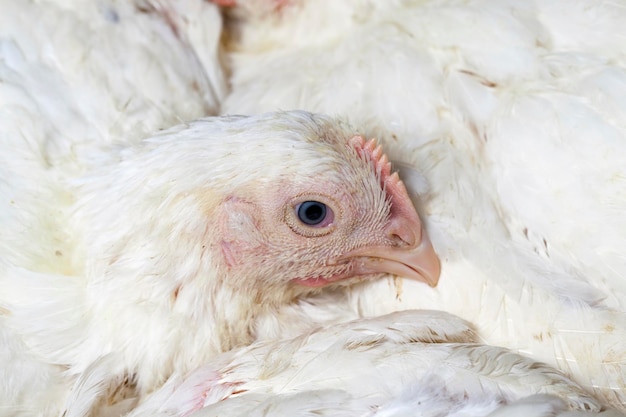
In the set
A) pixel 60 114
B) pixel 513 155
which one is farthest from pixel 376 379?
pixel 60 114

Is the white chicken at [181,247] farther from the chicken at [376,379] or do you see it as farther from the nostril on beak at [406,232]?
the chicken at [376,379]

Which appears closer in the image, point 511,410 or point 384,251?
point 511,410

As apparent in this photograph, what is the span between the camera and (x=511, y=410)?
1.55 meters

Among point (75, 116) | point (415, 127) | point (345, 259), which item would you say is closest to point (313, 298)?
point (345, 259)

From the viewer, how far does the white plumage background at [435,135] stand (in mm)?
1905

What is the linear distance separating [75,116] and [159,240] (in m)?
0.49

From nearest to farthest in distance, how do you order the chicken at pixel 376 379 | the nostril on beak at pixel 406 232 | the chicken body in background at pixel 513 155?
the chicken at pixel 376 379 < the chicken body in background at pixel 513 155 < the nostril on beak at pixel 406 232

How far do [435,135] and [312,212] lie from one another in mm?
391

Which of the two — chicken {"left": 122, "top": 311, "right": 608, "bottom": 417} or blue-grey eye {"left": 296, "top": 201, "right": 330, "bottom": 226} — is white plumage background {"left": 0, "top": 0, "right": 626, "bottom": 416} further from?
blue-grey eye {"left": 296, "top": 201, "right": 330, "bottom": 226}

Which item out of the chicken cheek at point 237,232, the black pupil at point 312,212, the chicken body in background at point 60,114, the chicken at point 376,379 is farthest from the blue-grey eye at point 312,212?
the chicken body in background at point 60,114

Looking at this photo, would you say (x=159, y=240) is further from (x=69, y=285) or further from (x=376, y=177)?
(x=376, y=177)

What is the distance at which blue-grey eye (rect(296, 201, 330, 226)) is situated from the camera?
196 cm

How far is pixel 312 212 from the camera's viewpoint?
1986 mm

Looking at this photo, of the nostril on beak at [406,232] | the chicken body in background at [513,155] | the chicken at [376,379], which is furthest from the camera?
the nostril on beak at [406,232]
